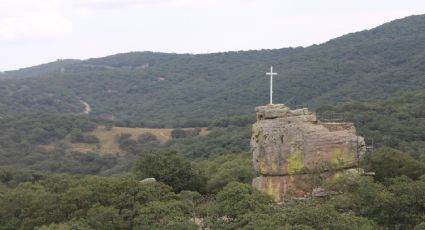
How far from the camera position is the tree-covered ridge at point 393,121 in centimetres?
6241

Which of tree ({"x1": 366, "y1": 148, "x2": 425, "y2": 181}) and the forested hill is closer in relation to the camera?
tree ({"x1": 366, "y1": 148, "x2": 425, "y2": 181})

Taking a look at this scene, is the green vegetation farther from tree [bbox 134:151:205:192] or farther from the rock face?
the rock face

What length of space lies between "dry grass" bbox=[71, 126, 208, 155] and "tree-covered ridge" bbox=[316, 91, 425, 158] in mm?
33471

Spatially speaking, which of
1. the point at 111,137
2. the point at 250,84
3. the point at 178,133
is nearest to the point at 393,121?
the point at 178,133

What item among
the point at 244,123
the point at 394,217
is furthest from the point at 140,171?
the point at 244,123

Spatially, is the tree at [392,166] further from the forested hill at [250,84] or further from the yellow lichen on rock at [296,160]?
the forested hill at [250,84]

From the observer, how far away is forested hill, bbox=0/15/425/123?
12106 cm

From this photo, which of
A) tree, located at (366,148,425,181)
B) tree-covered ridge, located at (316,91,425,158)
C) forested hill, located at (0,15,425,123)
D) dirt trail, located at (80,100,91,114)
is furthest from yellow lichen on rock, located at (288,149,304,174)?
dirt trail, located at (80,100,91,114)

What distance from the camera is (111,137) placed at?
10819cm

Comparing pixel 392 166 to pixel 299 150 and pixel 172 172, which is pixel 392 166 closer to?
pixel 299 150

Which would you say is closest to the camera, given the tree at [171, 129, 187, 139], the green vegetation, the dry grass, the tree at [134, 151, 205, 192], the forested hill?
the green vegetation

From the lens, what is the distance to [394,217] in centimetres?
2848

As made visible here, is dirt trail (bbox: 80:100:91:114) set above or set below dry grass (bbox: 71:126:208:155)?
below

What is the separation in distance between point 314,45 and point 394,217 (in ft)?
473
